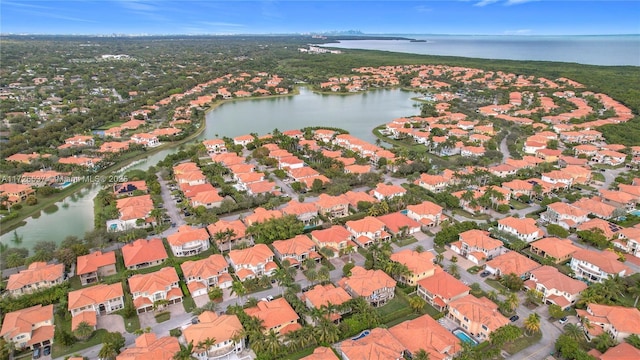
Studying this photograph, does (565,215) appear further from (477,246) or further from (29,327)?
(29,327)

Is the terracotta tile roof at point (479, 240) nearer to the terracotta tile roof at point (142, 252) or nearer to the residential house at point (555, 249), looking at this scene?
the residential house at point (555, 249)

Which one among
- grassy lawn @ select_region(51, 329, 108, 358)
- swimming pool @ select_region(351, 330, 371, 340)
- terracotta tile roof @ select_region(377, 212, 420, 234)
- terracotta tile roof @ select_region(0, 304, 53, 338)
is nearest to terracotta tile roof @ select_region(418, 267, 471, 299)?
swimming pool @ select_region(351, 330, 371, 340)

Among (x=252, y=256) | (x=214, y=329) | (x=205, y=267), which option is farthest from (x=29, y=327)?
(x=252, y=256)

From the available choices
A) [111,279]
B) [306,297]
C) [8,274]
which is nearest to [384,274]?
[306,297]

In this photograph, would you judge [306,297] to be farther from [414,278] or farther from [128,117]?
[128,117]

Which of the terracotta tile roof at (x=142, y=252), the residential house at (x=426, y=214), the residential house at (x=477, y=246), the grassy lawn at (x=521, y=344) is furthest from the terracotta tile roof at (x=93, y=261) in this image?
the grassy lawn at (x=521, y=344)
